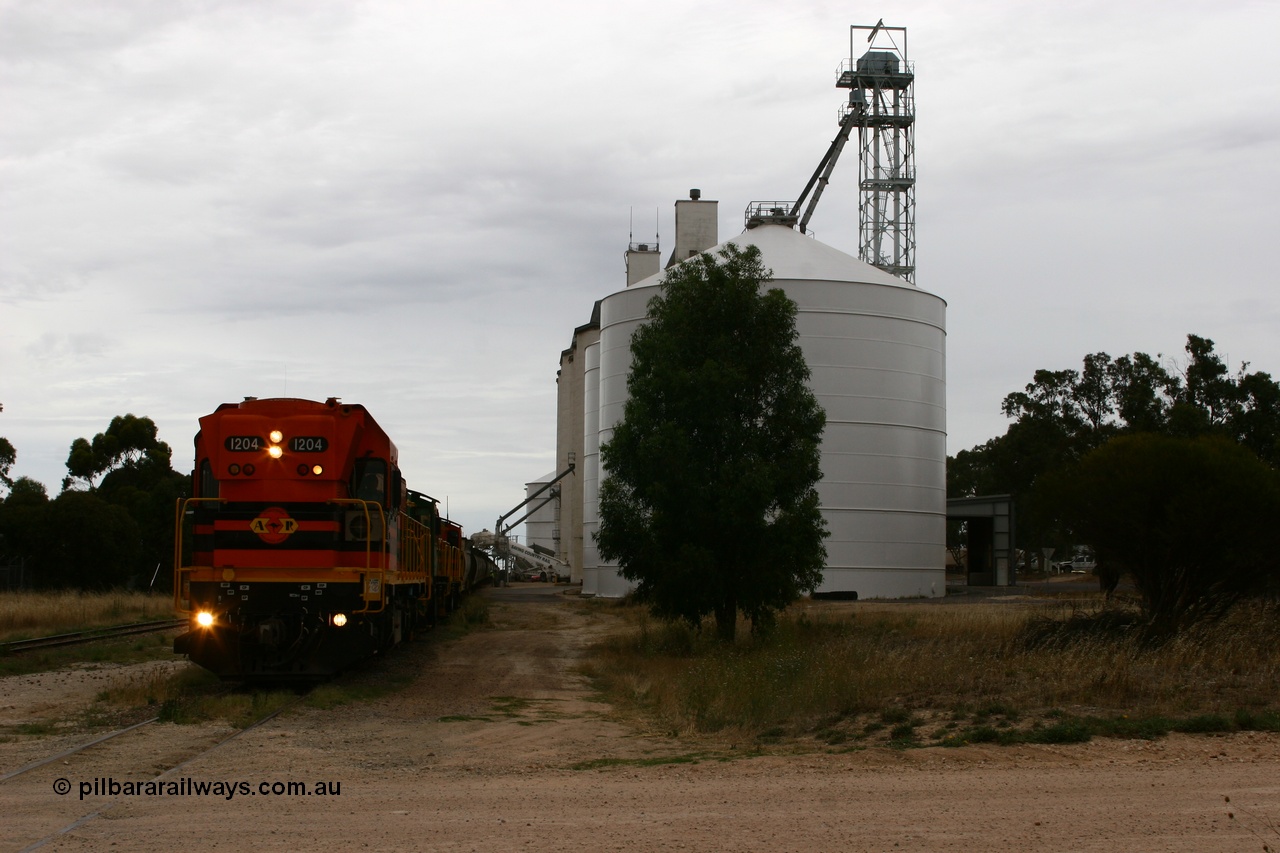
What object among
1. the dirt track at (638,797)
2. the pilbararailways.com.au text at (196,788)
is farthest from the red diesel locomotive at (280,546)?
the pilbararailways.com.au text at (196,788)

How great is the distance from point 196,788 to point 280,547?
714 centimetres

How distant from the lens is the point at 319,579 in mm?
17359

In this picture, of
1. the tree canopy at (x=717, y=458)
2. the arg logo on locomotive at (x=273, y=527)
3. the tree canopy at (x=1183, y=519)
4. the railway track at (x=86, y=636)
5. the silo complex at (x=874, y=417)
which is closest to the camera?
the arg logo on locomotive at (x=273, y=527)

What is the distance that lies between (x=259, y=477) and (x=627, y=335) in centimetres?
4145

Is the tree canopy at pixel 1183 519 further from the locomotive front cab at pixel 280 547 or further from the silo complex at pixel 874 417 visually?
the silo complex at pixel 874 417

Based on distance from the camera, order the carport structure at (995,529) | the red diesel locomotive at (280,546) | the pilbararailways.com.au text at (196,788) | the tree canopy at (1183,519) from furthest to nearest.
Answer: the carport structure at (995,529), the tree canopy at (1183,519), the red diesel locomotive at (280,546), the pilbararailways.com.au text at (196,788)

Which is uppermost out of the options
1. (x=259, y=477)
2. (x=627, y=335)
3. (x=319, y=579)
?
(x=627, y=335)

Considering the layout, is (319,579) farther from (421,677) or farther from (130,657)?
(130,657)

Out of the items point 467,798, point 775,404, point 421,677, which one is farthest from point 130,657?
point 467,798

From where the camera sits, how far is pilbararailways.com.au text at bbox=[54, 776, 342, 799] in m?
10.3

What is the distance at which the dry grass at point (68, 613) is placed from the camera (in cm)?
3288

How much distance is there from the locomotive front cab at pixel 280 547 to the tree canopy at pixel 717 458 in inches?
420

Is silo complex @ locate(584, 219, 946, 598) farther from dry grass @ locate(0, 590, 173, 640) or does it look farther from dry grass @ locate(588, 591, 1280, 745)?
dry grass @ locate(588, 591, 1280, 745)

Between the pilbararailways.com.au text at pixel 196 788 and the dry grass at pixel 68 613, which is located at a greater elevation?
the pilbararailways.com.au text at pixel 196 788
